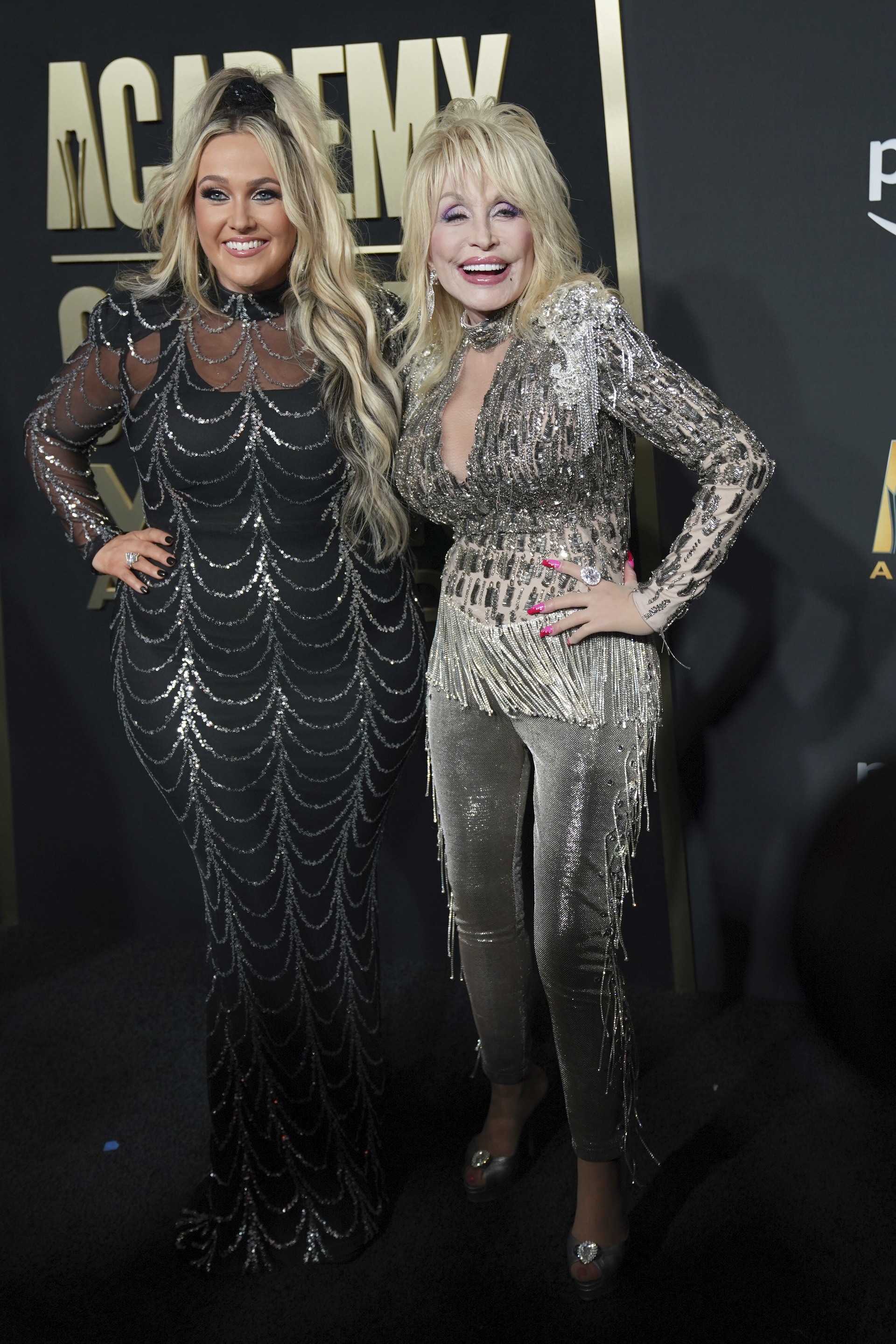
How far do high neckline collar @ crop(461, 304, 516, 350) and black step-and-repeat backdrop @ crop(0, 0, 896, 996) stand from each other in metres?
0.66

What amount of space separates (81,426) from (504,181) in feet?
2.74

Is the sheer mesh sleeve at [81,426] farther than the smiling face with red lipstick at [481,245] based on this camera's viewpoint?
Yes

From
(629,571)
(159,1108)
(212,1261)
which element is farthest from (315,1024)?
(629,571)

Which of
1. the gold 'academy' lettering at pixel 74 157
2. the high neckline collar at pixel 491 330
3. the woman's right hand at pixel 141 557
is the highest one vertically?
the gold 'academy' lettering at pixel 74 157

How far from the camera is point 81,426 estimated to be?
2084 mm

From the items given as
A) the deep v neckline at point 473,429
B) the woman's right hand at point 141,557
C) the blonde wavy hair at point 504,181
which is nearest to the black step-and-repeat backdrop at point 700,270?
the blonde wavy hair at point 504,181

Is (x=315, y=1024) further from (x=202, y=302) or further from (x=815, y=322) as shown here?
(x=815, y=322)

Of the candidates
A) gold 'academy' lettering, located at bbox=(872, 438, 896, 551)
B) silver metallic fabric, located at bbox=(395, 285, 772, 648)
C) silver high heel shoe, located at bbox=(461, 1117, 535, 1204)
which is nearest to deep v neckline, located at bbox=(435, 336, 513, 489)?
silver metallic fabric, located at bbox=(395, 285, 772, 648)

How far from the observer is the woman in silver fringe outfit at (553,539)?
179 centimetres

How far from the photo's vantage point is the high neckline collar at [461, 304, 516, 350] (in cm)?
189

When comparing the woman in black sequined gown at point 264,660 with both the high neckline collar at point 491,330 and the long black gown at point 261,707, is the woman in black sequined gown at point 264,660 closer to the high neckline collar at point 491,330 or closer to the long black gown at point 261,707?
the long black gown at point 261,707

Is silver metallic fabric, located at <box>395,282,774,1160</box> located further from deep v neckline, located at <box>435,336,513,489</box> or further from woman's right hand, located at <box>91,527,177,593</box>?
woman's right hand, located at <box>91,527,177,593</box>

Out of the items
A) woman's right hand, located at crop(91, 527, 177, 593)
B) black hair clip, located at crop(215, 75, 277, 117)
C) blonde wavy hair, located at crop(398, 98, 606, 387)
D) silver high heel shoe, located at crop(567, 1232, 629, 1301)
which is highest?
black hair clip, located at crop(215, 75, 277, 117)

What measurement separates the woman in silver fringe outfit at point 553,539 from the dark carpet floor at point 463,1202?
0.47ft
